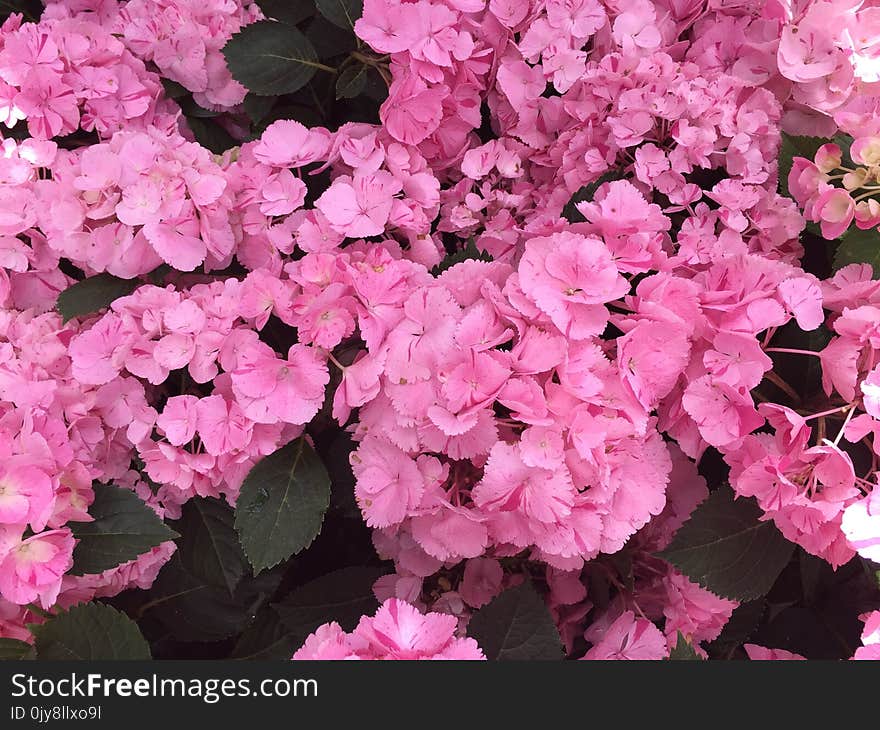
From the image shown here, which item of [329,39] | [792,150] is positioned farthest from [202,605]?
[792,150]

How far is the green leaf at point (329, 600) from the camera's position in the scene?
96cm

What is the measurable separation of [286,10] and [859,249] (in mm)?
754

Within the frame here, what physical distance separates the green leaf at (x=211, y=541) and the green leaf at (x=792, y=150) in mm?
700

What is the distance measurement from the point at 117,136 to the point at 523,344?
0.51 m

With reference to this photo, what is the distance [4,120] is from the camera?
98 cm

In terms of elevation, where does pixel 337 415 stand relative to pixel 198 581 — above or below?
above

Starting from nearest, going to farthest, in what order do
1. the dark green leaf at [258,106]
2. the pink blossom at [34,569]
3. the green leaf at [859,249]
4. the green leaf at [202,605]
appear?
the pink blossom at [34,569] → the green leaf at [859,249] → the green leaf at [202,605] → the dark green leaf at [258,106]

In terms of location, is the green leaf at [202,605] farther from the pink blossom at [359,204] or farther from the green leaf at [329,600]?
the pink blossom at [359,204]

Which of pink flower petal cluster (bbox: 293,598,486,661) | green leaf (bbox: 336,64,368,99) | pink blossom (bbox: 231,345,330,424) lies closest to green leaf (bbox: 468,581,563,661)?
pink flower petal cluster (bbox: 293,598,486,661)

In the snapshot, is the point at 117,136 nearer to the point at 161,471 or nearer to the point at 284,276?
the point at 284,276

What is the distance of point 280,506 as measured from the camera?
0.85 metres

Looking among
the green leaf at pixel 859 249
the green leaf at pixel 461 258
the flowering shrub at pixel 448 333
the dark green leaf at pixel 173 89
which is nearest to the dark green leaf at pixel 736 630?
the flowering shrub at pixel 448 333

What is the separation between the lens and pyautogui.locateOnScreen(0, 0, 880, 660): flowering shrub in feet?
2.46

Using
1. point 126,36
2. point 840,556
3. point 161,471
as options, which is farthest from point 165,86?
point 840,556
